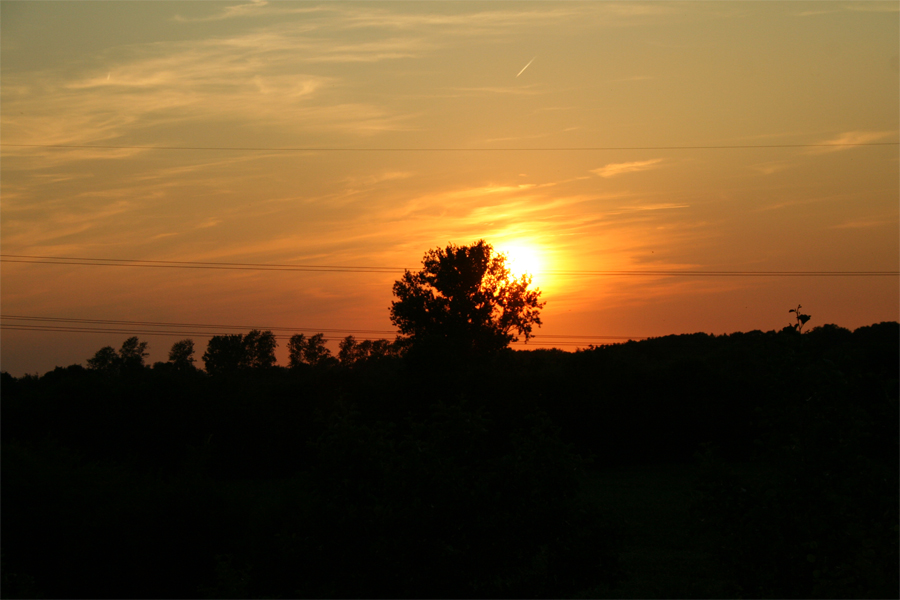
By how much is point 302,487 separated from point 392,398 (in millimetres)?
28883

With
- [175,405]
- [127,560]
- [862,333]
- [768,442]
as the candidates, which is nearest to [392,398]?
[175,405]

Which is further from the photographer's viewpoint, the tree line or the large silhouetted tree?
the large silhouetted tree

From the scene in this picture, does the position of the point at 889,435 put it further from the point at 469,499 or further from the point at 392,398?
the point at 392,398

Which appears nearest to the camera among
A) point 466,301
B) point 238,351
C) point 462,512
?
point 462,512

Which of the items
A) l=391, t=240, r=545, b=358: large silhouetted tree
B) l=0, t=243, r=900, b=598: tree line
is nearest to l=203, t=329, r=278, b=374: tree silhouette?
l=391, t=240, r=545, b=358: large silhouetted tree

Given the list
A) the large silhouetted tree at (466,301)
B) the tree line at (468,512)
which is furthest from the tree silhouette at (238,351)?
the tree line at (468,512)

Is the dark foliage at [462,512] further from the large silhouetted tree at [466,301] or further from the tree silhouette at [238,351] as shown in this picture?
the tree silhouette at [238,351]

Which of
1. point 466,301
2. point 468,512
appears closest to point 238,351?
point 466,301

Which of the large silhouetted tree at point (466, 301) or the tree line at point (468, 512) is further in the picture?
the large silhouetted tree at point (466, 301)

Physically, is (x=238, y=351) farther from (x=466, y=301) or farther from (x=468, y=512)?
(x=468, y=512)

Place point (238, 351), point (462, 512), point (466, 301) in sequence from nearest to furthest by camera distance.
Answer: point (462, 512) → point (466, 301) → point (238, 351)

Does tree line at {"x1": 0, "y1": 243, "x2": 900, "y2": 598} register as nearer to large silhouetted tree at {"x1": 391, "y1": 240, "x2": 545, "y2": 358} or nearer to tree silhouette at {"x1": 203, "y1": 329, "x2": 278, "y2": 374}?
large silhouetted tree at {"x1": 391, "y1": 240, "x2": 545, "y2": 358}

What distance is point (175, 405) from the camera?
112ft

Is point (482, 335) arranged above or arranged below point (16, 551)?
above
